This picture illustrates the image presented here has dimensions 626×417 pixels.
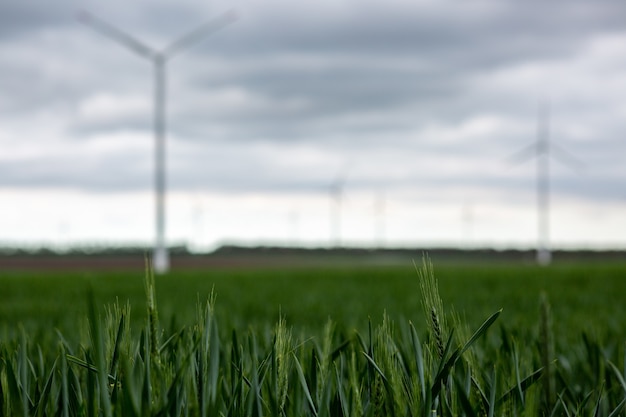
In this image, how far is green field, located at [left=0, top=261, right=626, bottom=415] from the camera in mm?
1705

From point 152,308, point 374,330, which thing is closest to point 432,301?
point 152,308

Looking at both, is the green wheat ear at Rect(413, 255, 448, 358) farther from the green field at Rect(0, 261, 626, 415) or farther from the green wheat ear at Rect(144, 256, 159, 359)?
the green wheat ear at Rect(144, 256, 159, 359)

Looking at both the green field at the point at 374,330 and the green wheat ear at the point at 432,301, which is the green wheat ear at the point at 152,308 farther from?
the green wheat ear at the point at 432,301

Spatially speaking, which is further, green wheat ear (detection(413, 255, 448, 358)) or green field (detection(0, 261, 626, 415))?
green field (detection(0, 261, 626, 415))

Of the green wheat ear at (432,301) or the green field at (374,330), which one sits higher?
the green wheat ear at (432,301)

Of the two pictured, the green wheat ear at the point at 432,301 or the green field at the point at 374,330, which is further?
the green field at the point at 374,330

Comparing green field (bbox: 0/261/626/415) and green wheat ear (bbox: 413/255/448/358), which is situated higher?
green wheat ear (bbox: 413/255/448/358)

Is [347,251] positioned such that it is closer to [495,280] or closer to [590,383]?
[495,280]

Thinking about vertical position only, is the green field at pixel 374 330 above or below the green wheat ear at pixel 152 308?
below

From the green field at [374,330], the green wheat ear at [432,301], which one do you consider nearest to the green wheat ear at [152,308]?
the green field at [374,330]

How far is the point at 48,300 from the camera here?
1398 centimetres

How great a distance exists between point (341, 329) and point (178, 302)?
1091 cm

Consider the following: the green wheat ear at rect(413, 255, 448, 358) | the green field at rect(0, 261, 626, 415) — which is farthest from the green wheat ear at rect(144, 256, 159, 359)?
the green wheat ear at rect(413, 255, 448, 358)

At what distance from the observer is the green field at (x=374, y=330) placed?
1705mm
